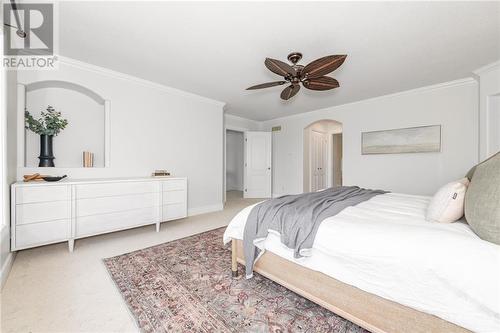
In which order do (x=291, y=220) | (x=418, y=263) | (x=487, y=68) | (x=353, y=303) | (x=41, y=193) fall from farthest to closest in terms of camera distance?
(x=487, y=68), (x=41, y=193), (x=291, y=220), (x=353, y=303), (x=418, y=263)

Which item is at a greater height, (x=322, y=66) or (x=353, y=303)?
(x=322, y=66)

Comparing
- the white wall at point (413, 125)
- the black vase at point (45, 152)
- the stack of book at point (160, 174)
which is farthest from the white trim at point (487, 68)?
the black vase at point (45, 152)

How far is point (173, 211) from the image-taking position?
11.1 ft

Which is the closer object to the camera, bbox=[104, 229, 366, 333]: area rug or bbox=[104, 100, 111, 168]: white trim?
bbox=[104, 229, 366, 333]: area rug

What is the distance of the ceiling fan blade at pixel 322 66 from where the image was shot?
201 cm

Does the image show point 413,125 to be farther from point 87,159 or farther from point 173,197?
point 87,159

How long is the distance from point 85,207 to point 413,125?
5.47m

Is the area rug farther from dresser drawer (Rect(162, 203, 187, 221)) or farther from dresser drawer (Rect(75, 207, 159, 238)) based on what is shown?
dresser drawer (Rect(162, 203, 187, 221))

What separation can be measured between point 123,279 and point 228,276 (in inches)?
37.9

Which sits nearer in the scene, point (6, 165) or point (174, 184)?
point (6, 165)

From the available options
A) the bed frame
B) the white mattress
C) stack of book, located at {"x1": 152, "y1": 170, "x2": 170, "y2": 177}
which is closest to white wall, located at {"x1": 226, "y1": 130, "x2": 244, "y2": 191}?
stack of book, located at {"x1": 152, "y1": 170, "x2": 170, "y2": 177}

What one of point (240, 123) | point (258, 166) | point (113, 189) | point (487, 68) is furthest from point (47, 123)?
point (487, 68)

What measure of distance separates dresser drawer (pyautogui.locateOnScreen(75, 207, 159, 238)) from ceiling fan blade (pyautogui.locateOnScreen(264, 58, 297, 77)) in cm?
258

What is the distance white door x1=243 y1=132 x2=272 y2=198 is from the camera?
20.5ft
